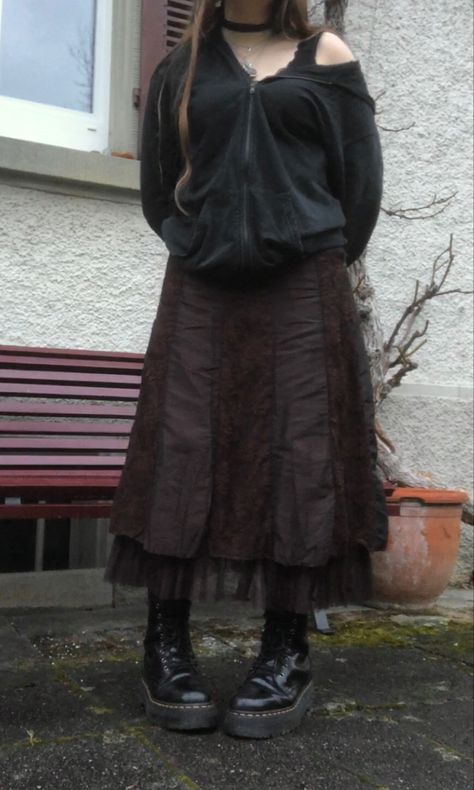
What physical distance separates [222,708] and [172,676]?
0.20m

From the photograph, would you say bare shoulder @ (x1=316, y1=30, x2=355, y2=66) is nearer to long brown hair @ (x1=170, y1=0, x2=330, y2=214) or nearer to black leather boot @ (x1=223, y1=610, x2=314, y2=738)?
long brown hair @ (x1=170, y1=0, x2=330, y2=214)

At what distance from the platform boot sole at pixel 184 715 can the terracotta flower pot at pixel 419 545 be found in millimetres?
1503

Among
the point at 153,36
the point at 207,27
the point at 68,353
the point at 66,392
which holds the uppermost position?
the point at 153,36

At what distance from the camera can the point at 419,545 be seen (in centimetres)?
347

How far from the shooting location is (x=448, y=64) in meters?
4.42

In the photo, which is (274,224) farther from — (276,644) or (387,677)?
(387,677)

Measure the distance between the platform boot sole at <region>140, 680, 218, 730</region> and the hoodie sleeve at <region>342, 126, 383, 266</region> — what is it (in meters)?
1.08

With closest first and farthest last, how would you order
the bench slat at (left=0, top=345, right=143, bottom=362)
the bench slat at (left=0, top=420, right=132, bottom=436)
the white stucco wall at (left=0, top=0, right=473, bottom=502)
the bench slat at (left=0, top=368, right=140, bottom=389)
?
1. the bench slat at (left=0, top=420, right=132, bottom=436)
2. the bench slat at (left=0, top=368, right=140, bottom=389)
3. the bench slat at (left=0, top=345, right=143, bottom=362)
4. the white stucco wall at (left=0, top=0, right=473, bottom=502)

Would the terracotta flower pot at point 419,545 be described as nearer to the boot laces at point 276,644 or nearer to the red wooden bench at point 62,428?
the red wooden bench at point 62,428

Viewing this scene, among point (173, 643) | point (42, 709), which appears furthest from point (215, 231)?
point (42, 709)

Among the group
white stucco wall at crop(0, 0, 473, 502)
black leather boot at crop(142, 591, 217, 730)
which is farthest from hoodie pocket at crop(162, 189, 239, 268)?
white stucco wall at crop(0, 0, 473, 502)

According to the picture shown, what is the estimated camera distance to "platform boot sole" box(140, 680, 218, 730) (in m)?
2.01

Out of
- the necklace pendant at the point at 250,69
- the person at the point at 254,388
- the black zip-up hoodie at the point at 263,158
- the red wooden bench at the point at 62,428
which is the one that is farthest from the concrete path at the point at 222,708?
the necklace pendant at the point at 250,69

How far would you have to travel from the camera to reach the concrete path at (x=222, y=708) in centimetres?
182
